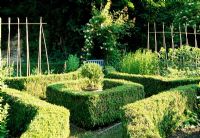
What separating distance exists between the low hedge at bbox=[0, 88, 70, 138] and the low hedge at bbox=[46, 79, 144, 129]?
1035 mm

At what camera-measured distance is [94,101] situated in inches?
387

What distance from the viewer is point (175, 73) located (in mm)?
13594

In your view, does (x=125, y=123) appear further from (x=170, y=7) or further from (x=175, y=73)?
(x=170, y=7)

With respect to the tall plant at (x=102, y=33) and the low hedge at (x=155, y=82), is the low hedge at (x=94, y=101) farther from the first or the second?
the tall plant at (x=102, y=33)

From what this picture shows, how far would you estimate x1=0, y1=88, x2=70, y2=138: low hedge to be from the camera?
7.60 metres

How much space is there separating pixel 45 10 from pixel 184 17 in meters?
7.61

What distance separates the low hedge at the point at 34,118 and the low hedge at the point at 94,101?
40.8 inches

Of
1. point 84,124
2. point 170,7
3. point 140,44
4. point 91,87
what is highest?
point 170,7

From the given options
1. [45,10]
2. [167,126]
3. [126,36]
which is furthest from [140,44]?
[167,126]

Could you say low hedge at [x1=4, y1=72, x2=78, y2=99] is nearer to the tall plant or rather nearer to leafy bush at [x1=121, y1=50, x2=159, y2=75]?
leafy bush at [x1=121, y1=50, x2=159, y2=75]

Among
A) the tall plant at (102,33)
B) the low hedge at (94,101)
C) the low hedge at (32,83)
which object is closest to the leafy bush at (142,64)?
the tall plant at (102,33)

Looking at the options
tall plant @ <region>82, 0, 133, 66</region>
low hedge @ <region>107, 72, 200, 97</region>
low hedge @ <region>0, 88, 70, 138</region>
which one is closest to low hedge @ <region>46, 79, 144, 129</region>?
low hedge @ <region>0, 88, 70, 138</region>

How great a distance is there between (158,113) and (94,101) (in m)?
2.06

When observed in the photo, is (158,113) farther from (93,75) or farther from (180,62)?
(180,62)
